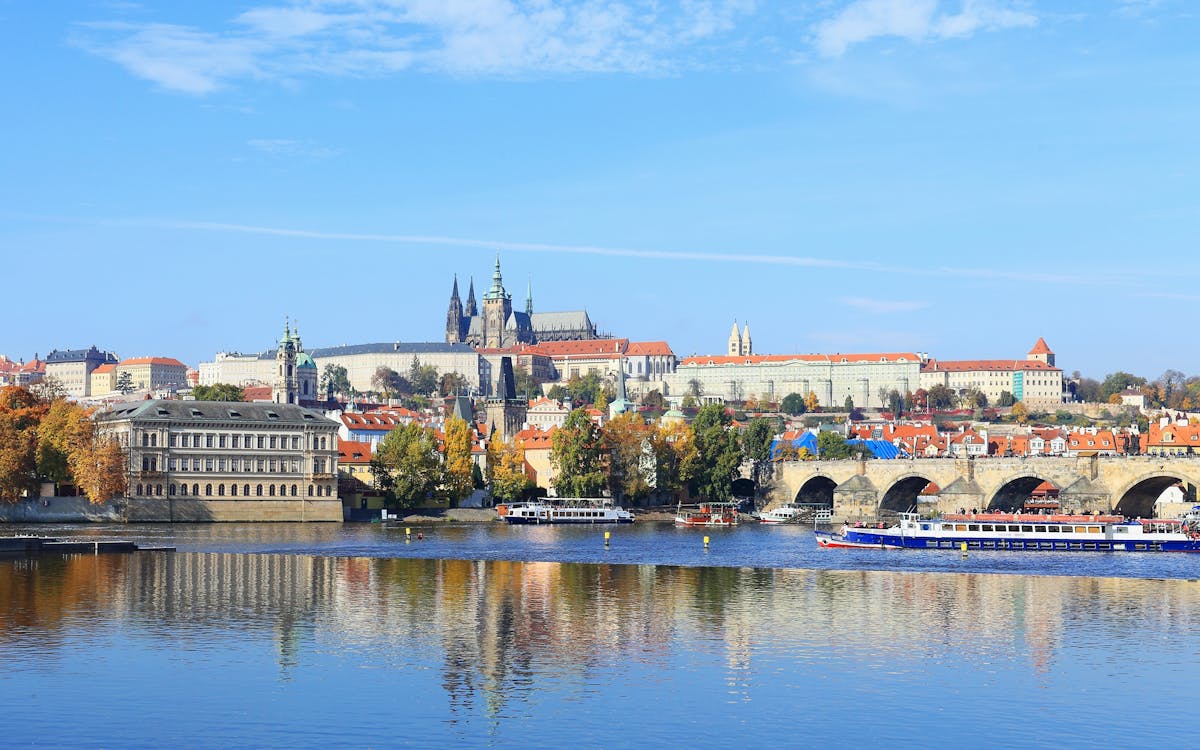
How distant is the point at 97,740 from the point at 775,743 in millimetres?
11315

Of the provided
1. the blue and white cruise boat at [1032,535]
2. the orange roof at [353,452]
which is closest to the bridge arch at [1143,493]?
the blue and white cruise boat at [1032,535]

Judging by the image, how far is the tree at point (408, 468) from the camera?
104m

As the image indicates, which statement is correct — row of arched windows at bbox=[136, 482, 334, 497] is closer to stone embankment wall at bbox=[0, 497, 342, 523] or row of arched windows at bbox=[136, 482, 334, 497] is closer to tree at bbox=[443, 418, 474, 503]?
stone embankment wall at bbox=[0, 497, 342, 523]

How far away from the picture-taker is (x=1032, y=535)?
78562 mm

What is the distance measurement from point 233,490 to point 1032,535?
46.0 metres

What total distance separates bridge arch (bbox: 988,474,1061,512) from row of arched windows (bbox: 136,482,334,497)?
40.7m

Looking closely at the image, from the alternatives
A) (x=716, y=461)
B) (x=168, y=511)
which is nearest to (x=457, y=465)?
(x=168, y=511)

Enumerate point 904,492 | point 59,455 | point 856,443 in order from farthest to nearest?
point 856,443 < point 904,492 < point 59,455

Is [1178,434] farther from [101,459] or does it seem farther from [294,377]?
[294,377]

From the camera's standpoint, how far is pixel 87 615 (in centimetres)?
4203

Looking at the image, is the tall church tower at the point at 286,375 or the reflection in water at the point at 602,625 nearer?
the reflection in water at the point at 602,625

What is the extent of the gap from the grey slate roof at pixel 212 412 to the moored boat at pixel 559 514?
1290 centimetres

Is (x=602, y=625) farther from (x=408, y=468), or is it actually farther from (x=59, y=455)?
(x=408, y=468)

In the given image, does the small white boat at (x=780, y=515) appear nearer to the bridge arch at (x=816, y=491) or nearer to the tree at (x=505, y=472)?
the bridge arch at (x=816, y=491)
